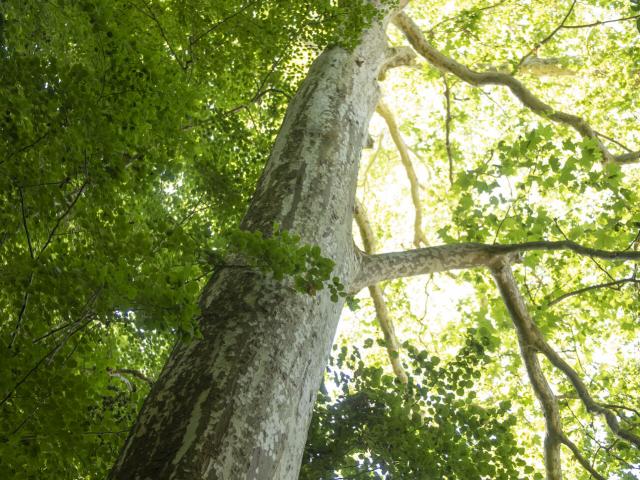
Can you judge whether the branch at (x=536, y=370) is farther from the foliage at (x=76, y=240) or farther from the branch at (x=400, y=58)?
the branch at (x=400, y=58)

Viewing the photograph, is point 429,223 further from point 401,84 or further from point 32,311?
point 32,311

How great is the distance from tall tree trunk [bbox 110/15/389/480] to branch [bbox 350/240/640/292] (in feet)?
1.62

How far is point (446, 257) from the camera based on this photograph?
436cm

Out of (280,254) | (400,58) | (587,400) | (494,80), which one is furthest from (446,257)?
(494,80)

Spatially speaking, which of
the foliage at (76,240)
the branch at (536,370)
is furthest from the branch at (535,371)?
the foliage at (76,240)

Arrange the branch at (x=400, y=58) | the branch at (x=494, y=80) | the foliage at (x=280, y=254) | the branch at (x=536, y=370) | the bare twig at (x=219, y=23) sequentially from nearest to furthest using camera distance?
the foliage at (x=280, y=254) → the bare twig at (x=219, y=23) → the branch at (x=536, y=370) → the branch at (x=400, y=58) → the branch at (x=494, y=80)

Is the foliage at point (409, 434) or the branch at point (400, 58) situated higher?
the branch at point (400, 58)

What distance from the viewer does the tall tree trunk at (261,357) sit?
1761 mm

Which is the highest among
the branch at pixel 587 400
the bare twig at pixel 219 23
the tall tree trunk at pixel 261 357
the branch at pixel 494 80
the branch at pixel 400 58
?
the branch at pixel 494 80

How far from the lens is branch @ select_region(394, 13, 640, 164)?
7081mm

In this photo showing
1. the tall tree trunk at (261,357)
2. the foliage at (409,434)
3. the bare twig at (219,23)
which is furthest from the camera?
the foliage at (409,434)

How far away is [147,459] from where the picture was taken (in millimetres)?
1736

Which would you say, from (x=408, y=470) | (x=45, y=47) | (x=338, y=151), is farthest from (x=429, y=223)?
(x=45, y=47)

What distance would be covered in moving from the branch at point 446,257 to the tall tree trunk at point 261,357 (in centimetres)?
49
